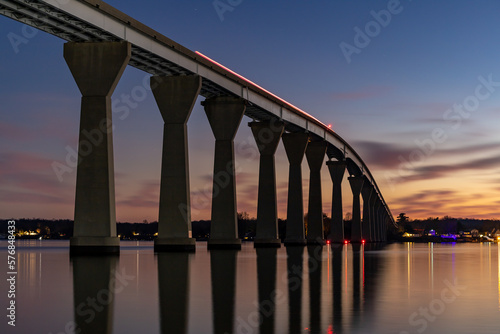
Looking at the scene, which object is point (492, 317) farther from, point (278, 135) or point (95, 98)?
point (278, 135)

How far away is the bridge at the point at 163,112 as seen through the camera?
42656 mm

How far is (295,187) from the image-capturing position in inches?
3511

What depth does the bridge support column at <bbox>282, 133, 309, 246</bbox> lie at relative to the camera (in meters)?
89.2

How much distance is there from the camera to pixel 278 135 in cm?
8056

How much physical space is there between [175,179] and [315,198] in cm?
4809

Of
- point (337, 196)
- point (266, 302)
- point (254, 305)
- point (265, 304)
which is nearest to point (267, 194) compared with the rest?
point (337, 196)

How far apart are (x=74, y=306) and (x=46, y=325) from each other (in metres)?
2.63

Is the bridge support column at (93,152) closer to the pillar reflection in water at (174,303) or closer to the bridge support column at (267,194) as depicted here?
the pillar reflection in water at (174,303)

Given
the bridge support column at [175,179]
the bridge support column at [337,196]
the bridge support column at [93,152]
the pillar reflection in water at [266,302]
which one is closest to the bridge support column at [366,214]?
the bridge support column at [337,196]

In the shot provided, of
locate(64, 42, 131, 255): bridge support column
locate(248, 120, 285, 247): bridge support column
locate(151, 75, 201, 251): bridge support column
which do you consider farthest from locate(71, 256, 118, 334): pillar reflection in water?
locate(248, 120, 285, 247): bridge support column

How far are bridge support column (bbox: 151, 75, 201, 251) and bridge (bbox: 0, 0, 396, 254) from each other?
0.25 ft

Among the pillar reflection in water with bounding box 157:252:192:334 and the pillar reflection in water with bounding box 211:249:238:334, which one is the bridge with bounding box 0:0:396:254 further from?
the pillar reflection in water with bounding box 211:249:238:334

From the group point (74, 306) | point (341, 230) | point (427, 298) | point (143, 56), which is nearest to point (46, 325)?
point (74, 306)

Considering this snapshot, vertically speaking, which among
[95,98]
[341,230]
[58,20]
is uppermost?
[58,20]
